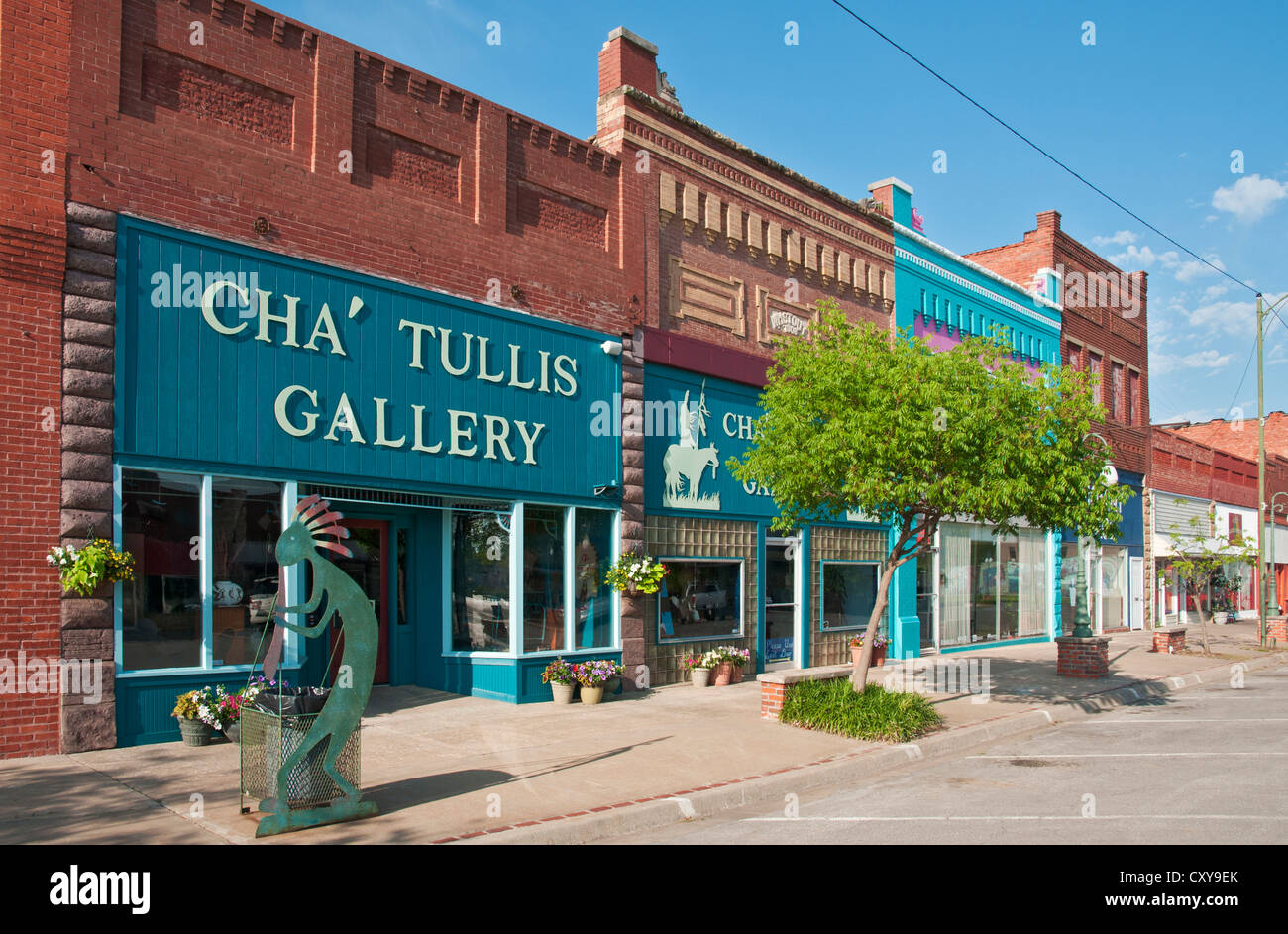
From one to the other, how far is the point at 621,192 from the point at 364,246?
499cm

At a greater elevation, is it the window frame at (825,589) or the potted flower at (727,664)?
the window frame at (825,589)

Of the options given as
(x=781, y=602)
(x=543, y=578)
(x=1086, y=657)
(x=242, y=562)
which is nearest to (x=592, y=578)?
(x=543, y=578)

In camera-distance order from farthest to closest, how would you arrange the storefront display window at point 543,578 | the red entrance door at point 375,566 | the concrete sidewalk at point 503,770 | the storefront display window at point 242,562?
the storefront display window at point 543,578, the red entrance door at point 375,566, the storefront display window at point 242,562, the concrete sidewalk at point 503,770

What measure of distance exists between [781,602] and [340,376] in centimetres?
985

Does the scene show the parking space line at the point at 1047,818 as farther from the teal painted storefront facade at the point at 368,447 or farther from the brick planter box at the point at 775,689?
the teal painted storefront facade at the point at 368,447

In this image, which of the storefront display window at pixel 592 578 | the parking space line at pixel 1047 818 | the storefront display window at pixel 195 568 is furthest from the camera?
the storefront display window at pixel 592 578

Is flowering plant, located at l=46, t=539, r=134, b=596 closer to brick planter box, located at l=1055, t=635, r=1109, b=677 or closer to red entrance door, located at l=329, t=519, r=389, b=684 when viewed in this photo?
red entrance door, located at l=329, t=519, r=389, b=684

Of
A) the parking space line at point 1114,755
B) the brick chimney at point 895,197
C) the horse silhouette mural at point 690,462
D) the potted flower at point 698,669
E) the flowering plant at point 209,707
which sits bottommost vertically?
the parking space line at point 1114,755

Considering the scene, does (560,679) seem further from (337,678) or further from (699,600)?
(337,678)

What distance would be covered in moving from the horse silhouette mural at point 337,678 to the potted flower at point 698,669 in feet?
29.4

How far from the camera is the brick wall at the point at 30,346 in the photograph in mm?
9336

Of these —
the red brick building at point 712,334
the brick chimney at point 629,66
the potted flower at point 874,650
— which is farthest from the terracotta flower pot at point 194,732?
the potted flower at point 874,650

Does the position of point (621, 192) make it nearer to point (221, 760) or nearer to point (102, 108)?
point (102, 108)

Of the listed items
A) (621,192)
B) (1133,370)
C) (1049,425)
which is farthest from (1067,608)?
(621,192)
